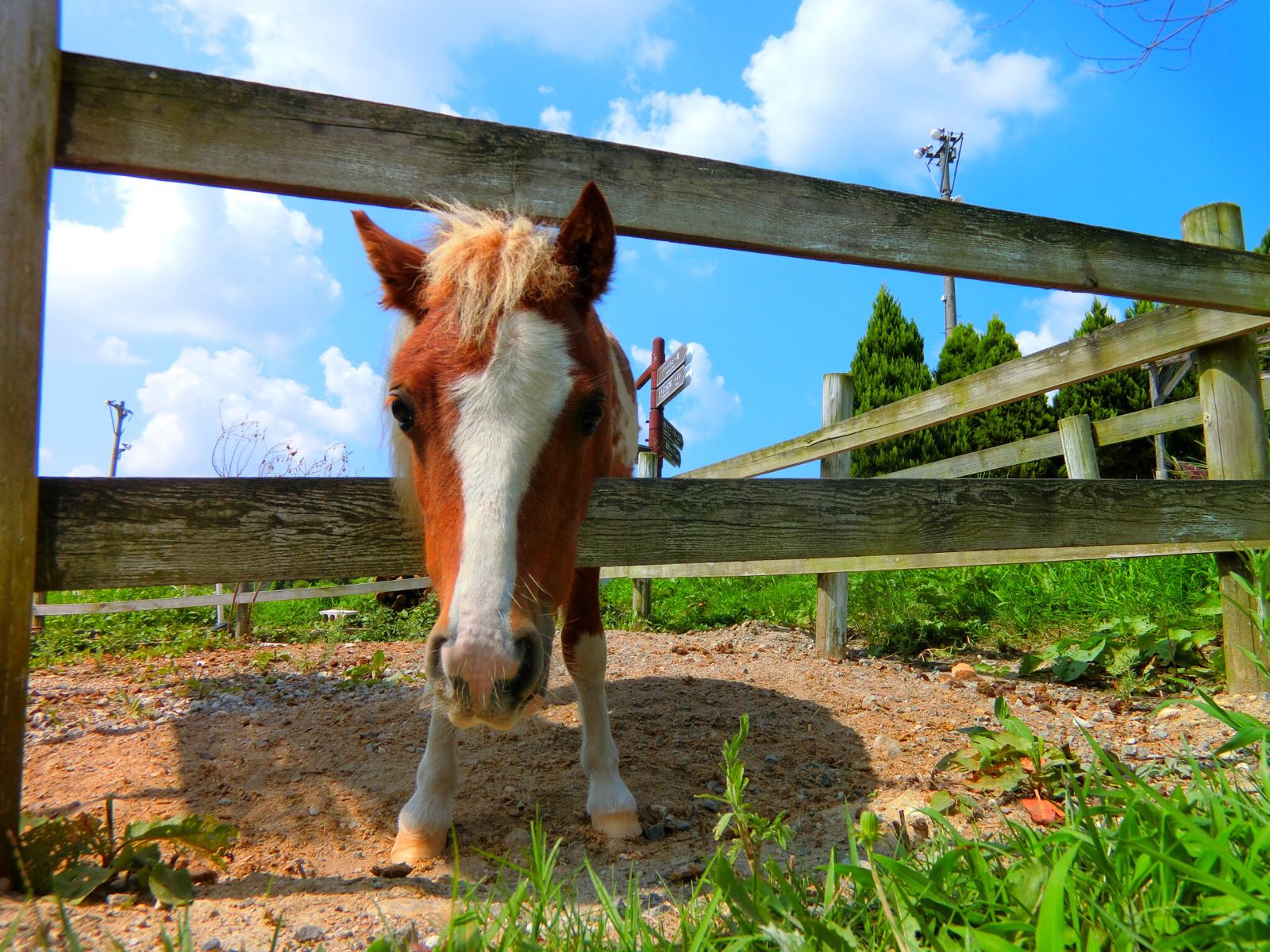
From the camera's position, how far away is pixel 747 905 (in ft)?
3.88

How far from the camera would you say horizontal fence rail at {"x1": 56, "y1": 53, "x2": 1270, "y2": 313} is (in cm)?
201

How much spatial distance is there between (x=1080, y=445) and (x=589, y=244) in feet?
18.6

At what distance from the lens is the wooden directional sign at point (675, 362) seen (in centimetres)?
792

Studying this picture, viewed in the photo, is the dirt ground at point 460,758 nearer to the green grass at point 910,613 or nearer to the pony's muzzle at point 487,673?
the pony's muzzle at point 487,673

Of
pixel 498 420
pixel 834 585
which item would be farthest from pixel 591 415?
pixel 834 585

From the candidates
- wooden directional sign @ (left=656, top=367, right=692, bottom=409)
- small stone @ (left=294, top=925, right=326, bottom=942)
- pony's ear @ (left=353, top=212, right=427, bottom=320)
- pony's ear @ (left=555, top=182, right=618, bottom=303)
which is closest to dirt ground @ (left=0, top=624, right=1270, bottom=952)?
small stone @ (left=294, top=925, right=326, bottom=942)

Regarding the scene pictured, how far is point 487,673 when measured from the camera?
57.9 inches

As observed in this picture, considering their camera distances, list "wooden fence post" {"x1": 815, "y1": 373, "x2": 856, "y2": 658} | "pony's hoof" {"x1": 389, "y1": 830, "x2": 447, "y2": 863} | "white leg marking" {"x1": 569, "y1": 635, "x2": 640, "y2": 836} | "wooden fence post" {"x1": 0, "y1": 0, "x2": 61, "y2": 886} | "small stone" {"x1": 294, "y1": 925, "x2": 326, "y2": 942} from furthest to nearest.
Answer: "wooden fence post" {"x1": 815, "y1": 373, "x2": 856, "y2": 658} → "white leg marking" {"x1": 569, "y1": 635, "x2": 640, "y2": 836} → "pony's hoof" {"x1": 389, "y1": 830, "x2": 447, "y2": 863} → "wooden fence post" {"x1": 0, "y1": 0, "x2": 61, "y2": 886} → "small stone" {"x1": 294, "y1": 925, "x2": 326, "y2": 942}

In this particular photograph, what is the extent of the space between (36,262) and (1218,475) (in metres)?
4.90

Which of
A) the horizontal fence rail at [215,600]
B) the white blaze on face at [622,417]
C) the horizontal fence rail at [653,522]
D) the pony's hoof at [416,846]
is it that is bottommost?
the pony's hoof at [416,846]

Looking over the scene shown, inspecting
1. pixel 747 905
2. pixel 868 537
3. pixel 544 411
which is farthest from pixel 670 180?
pixel 747 905

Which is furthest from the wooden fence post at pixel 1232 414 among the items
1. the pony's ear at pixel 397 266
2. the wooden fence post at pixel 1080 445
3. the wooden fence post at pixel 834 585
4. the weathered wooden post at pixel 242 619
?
the weathered wooden post at pixel 242 619

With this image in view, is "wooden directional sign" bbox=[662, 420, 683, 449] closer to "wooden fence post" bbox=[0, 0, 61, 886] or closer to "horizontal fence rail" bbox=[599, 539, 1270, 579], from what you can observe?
"horizontal fence rail" bbox=[599, 539, 1270, 579]

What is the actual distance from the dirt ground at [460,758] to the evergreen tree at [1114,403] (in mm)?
14662
